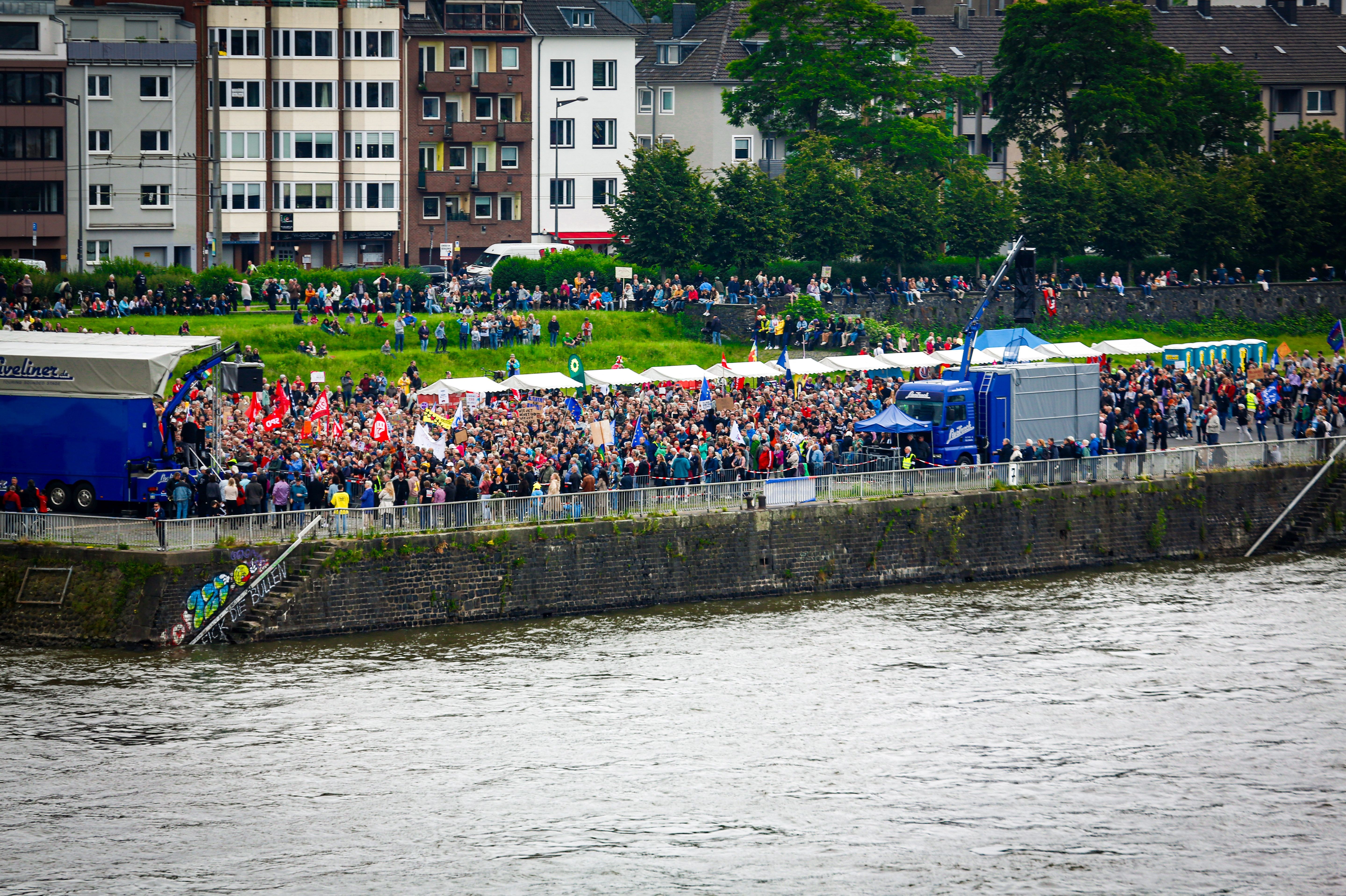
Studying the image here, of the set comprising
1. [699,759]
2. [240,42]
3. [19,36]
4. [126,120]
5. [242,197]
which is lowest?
[699,759]

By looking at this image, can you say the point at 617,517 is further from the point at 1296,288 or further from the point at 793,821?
the point at 1296,288

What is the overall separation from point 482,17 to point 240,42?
12.9m

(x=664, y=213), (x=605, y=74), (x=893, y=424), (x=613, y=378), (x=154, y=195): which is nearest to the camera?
(x=893, y=424)

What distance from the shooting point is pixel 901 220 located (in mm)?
69562

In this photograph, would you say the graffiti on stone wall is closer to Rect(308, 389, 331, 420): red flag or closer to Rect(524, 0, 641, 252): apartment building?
Rect(308, 389, 331, 420): red flag

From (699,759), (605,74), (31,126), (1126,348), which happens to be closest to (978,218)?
(1126,348)

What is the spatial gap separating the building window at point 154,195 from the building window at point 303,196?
4.78 m

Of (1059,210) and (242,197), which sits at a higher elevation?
(242,197)

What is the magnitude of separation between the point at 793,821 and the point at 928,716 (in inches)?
222

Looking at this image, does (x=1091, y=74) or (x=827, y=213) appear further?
(x=1091, y=74)

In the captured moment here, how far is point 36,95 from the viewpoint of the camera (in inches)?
2948

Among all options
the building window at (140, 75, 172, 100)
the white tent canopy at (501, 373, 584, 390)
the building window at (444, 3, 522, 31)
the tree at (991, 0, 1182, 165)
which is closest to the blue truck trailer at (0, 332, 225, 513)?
the white tent canopy at (501, 373, 584, 390)

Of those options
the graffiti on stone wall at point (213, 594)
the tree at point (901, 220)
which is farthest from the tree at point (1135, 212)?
the graffiti on stone wall at point (213, 594)

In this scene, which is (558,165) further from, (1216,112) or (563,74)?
(1216,112)
